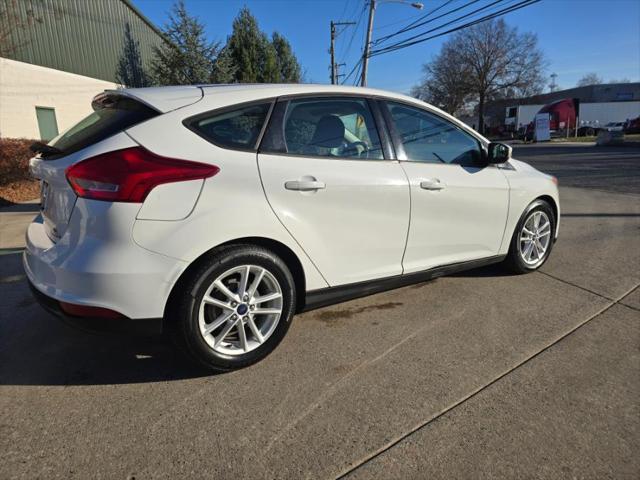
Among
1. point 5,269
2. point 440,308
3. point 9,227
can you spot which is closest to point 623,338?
point 440,308

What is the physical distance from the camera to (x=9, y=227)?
6309 mm

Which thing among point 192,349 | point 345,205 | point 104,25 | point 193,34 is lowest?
point 192,349

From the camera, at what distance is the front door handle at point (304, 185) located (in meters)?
2.46

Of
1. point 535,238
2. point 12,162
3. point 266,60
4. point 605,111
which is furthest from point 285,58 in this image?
point 605,111

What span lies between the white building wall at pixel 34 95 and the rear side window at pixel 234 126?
1310 centimetres

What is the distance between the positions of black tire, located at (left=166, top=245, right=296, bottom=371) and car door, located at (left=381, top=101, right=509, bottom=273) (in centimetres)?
109

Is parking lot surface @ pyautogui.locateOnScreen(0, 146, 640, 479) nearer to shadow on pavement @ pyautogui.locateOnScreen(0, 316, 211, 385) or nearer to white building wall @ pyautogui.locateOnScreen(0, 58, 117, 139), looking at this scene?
shadow on pavement @ pyautogui.locateOnScreen(0, 316, 211, 385)

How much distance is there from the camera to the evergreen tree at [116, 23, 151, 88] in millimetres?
18859

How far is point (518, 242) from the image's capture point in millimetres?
3893

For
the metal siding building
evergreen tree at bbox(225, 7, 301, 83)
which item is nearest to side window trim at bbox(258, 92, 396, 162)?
the metal siding building

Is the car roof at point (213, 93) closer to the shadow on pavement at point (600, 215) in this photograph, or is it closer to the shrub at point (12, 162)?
the shadow on pavement at point (600, 215)

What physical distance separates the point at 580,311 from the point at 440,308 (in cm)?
109

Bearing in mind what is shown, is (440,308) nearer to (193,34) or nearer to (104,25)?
(193,34)

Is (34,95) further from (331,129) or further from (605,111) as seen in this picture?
(605,111)
